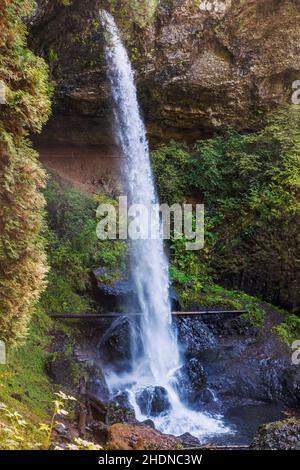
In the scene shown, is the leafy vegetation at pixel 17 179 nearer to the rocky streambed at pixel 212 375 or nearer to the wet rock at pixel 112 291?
the rocky streambed at pixel 212 375

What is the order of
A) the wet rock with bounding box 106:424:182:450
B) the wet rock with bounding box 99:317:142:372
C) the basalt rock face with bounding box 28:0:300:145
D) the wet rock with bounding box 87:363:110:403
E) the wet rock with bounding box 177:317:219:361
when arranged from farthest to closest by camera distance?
the basalt rock face with bounding box 28:0:300:145
the wet rock with bounding box 177:317:219:361
the wet rock with bounding box 99:317:142:372
the wet rock with bounding box 87:363:110:403
the wet rock with bounding box 106:424:182:450

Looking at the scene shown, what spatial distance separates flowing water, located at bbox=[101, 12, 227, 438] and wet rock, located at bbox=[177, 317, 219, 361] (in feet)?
0.67

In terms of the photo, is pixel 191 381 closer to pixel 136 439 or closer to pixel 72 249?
pixel 136 439

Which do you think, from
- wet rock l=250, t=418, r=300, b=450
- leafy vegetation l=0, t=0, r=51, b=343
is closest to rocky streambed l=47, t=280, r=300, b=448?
wet rock l=250, t=418, r=300, b=450

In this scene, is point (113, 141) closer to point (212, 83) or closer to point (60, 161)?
point (60, 161)

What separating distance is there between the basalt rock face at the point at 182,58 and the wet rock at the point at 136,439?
779 centimetres

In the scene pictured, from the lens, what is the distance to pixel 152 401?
22.4ft

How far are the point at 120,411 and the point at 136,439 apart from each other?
1.52 meters

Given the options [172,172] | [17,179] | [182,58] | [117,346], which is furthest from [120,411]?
[182,58]

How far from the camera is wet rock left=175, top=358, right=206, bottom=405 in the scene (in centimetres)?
738

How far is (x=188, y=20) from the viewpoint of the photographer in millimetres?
10094

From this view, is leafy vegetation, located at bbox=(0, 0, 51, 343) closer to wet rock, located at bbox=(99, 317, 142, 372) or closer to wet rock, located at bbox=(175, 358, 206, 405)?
wet rock, located at bbox=(99, 317, 142, 372)

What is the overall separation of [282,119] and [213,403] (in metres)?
7.26

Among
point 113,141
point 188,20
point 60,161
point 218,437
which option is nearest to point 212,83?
point 188,20
